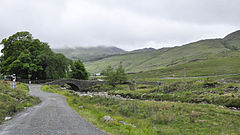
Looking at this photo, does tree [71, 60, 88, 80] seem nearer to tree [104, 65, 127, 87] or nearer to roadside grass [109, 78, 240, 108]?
tree [104, 65, 127, 87]

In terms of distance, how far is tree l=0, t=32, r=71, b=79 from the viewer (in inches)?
2504

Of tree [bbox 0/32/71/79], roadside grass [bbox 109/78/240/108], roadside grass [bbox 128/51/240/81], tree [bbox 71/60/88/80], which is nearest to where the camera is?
roadside grass [bbox 109/78/240/108]

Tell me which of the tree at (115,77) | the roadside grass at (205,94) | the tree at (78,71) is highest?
the tree at (78,71)

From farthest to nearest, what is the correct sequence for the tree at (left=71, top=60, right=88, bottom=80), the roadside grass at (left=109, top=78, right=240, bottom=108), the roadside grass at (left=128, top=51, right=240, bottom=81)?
the roadside grass at (left=128, top=51, right=240, bottom=81)
the tree at (left=71, top=60, right=88, bottom=80)
the roadside grass at (left=109, top=78, right=240, bottom=108)

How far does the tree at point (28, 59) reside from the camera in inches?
2504

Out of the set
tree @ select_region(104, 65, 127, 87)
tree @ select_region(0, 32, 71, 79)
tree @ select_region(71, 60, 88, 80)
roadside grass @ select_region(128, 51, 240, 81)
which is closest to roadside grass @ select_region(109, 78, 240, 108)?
tree @ select_region(104, 65, 127, 87)

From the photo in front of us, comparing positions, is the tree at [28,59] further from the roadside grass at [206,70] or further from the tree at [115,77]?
the roadside grass at [206,70]

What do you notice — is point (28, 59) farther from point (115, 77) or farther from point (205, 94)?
point (205, 94)

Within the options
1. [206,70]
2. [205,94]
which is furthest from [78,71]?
[206,70]

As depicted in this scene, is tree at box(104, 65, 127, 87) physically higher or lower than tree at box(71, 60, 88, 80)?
lower

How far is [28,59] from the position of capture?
64.7 meters

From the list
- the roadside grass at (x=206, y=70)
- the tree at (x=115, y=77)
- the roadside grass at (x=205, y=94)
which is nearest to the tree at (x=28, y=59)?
the tree at (x=115, y=77)

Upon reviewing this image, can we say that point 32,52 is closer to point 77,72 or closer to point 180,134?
point 77,72

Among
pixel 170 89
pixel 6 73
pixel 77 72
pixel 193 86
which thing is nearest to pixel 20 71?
pixel 6 73
